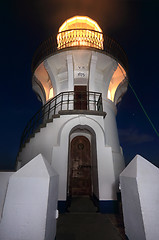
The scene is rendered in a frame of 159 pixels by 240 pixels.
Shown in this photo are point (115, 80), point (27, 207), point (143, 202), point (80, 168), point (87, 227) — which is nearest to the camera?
point (27, 207)

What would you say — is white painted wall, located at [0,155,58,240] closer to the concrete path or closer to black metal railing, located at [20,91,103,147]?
the concrete path

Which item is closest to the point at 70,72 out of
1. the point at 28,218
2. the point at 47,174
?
the point at 47,174

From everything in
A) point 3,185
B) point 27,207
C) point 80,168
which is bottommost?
point 27,207

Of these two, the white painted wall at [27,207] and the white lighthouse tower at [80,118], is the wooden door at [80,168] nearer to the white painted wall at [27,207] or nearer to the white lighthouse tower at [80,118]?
the white lighthouse tower at [80,118]

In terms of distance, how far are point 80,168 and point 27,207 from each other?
5165 mm

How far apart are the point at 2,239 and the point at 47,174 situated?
1.16 meters

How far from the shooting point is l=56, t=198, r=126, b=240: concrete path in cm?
301

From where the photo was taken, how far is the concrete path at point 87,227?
9.87ft

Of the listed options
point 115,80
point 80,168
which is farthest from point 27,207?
point 115,80

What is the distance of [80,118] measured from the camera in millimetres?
5785

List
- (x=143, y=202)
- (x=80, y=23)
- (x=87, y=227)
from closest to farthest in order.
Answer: (x=143, y=202) < (x=87, y=227) < (x=80, y=23)

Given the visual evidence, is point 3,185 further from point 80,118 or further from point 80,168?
point 80,168

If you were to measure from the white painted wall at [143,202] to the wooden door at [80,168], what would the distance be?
435cm

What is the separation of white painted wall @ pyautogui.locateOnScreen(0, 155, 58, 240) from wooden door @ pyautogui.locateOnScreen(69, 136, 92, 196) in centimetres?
493
